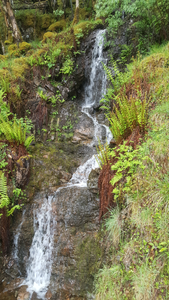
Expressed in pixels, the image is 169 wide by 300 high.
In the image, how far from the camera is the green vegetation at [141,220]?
2195mm

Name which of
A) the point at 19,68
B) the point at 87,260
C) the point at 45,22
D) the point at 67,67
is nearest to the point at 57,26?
→ the point at 45,22

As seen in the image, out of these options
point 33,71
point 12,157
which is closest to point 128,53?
point 33,71

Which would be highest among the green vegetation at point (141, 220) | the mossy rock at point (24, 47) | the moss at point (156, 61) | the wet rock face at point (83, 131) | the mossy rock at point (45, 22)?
the mossy rock at point (45, 22)

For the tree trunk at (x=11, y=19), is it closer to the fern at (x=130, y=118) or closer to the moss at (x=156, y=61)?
the moss at (x=156, y=61)

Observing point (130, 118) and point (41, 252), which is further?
point (41, 252)

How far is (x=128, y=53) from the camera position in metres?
6.77

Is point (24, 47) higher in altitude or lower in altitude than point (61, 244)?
higher

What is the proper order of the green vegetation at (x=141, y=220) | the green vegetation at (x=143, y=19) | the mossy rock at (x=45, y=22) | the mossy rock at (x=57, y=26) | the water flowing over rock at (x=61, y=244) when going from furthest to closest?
the mossy rock at (x=45, y=22), the mossy rock at (x=57, y=26), the green vegetation at (x=143, y=19), the water flowing over rock at (x=61, y=244), the green vegetation at (x=141, y=220)

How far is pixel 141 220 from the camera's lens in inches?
100

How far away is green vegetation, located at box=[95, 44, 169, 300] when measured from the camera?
2.20 m

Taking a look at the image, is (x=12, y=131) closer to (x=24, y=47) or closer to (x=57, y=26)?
(x=24, y=47)

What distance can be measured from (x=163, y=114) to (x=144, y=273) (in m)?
2.73

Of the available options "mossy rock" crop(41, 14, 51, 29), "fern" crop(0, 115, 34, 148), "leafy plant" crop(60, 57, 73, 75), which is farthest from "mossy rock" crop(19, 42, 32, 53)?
"fern" crop(0, 115, 34, 148)

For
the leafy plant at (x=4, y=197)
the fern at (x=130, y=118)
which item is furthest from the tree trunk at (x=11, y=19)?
the fern at (x=130, y=118)
